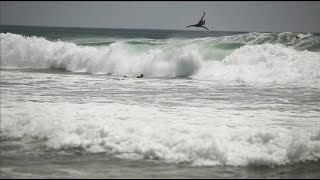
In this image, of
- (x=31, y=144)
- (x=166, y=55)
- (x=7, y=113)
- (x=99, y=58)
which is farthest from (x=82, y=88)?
(x=166, y=55)

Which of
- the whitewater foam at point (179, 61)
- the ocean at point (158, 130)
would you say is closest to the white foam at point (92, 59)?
the whitewater foam at point (179, 61)

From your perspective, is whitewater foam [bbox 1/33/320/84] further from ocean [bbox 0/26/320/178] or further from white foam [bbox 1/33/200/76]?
ocean [bbox 0/26/320/178]

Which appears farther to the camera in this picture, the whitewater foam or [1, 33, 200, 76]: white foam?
[1, 33, 200, 76]: white foam

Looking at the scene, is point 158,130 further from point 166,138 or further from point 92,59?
point 92,59

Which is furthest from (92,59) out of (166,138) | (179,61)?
(166,138)

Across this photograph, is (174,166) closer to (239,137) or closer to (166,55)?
(239,137)

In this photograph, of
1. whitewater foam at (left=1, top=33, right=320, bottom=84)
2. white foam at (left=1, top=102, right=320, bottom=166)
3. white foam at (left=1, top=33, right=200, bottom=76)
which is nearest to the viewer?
white foam at (left=1, top=102, right=320, bottom=166)

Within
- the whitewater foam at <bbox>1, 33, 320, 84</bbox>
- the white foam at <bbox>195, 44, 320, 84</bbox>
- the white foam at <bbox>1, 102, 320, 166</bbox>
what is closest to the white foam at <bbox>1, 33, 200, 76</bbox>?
the whitewater foam at <bbox>1, 33, 320, 84</bbox>

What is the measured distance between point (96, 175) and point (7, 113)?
369cm

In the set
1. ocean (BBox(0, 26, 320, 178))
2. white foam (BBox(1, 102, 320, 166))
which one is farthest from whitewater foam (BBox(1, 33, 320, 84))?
white foam (BBox(1, 102, 320, 166))

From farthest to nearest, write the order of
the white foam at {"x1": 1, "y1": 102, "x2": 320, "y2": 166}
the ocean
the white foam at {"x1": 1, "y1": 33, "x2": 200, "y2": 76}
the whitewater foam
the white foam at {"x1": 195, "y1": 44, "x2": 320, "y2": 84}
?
Answer: the white foam at {"x1": 1, "y1": 33, "x2": 200, "y2": 76}
the whitewater foam
the white foam at {"x1": 195, "y1": 44, "x2": 320, "y2": 84}
the white foam at {"x1": 1, "y1": 102, "x2": 320, "y2": 166}
the ocean

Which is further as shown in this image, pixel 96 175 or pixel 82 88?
pixel 82 88

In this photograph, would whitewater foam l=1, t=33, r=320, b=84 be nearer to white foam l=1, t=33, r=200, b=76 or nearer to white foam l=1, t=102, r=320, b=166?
white foam l=1, t=33, r=200, b=76

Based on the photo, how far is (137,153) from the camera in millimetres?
6395
